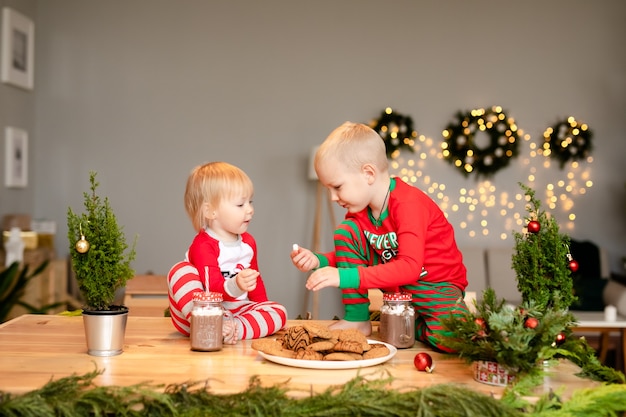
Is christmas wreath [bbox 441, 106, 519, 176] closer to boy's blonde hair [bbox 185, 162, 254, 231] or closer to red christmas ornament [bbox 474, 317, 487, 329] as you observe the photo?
boy's blonde hair [bbox 185, 162, 254, 231]

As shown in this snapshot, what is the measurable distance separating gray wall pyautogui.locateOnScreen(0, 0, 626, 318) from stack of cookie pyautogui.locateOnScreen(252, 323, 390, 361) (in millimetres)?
3666

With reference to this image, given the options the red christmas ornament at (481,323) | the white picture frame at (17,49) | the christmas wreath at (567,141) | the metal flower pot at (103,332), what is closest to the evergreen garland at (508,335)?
the red christmas ornament at (481,323)

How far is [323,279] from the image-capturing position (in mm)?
1669

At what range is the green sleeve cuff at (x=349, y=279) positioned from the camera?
1.71 metres

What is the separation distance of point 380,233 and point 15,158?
144 inches

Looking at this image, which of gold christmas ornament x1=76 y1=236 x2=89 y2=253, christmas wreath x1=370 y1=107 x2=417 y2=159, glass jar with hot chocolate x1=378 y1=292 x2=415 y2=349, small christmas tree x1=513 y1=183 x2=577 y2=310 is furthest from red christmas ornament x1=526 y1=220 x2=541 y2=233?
christmas wreath x1=370 y1=107 x2=417 y2=159

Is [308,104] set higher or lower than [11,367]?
higher

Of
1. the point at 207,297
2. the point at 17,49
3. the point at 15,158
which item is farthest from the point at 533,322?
the point at 17,49

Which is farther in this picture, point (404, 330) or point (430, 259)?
point (430, 259)

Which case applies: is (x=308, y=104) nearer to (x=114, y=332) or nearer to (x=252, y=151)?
(x=252, y=151)

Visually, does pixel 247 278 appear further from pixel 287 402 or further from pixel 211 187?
pixel 287 402

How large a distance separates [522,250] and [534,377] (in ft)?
1.19

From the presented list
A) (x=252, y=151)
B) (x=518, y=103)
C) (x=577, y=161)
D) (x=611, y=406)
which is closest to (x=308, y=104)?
(x=252, y=151)

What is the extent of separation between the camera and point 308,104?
17.3 feet
